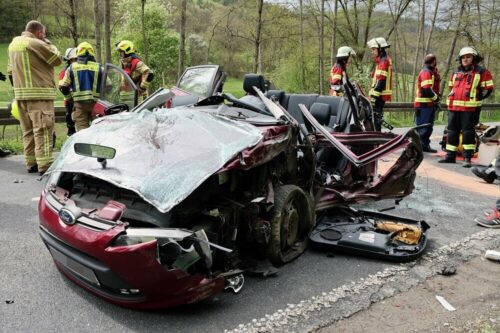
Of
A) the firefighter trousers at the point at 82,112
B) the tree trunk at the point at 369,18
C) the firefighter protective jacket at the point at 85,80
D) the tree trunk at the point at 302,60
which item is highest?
the tree trunk at the point at 369,18

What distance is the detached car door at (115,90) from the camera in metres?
5.84

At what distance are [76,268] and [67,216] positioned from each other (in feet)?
1.05

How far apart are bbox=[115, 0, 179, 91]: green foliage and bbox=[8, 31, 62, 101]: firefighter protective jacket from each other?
26.5 meters

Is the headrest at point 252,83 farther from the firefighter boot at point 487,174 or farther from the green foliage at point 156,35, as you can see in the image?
the green foliage at point 156,35

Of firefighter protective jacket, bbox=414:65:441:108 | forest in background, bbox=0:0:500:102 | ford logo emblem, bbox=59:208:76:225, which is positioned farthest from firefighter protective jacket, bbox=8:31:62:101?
forest in background, bbox=0:0:500:102

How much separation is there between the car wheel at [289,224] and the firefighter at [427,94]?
18.7 feet

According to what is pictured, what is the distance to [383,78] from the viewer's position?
27.3ft

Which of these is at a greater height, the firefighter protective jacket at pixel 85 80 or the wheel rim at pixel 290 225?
the firefighter protective jacket at pixel 85 80

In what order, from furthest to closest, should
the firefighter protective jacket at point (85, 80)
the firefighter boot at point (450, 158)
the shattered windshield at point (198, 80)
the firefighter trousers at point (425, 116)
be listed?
the firefighter trousers at point (425, 116) → the firefighter boot at point (450, 158) → the firefighter protective jacket at point (85, 80) → the shattered windshield at point (198, 80)

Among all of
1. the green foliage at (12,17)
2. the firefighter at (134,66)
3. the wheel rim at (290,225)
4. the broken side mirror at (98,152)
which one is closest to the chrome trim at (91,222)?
the broken side mirror at (98,152)

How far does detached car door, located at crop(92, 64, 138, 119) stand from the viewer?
584 centimetres

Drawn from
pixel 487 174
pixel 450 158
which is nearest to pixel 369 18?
pixel 450 158

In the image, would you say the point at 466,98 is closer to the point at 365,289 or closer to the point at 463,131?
the point at 463,131

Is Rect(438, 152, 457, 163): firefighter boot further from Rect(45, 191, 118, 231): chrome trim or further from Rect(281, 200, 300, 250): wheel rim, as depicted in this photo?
Rect(45, 191, 118, 231): chrome trim
